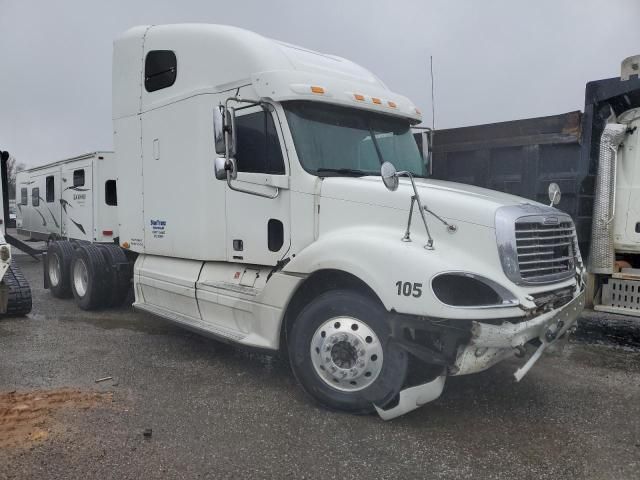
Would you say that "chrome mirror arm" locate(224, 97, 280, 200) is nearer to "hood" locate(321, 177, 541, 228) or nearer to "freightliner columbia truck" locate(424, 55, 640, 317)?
"hood" locate(321, 177, 541, 228)

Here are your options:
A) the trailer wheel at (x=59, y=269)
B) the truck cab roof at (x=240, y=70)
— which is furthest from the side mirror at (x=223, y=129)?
the trailer wheel at (x=59, y=269)

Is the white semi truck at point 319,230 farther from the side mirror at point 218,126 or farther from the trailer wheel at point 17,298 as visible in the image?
the trailer wheel at point 17,298

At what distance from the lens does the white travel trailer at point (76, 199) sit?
1046 cm

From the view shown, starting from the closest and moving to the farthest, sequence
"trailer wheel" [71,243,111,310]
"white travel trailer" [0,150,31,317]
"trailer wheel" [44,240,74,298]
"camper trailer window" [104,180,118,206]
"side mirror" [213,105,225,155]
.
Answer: "side mirror" [213,105,225,155] < "white travel trailer" [0,150,31,317] < "trailer wheel" [71,243,111,310] < "trailer wheel" [44,240,74,298] < "camper trailer window" [104,180,118,206]

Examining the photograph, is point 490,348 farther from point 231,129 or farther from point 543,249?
point 231,129

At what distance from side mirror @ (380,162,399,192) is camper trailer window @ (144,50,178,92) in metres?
3.07

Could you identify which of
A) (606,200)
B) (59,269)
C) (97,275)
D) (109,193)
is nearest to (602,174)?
(606,200)

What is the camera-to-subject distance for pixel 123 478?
128 inches

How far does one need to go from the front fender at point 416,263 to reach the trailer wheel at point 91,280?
16.2 ft

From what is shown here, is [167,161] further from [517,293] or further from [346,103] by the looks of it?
[517,293]

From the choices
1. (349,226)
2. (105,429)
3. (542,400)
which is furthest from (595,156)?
(105,429)

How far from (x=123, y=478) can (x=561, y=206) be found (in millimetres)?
5929

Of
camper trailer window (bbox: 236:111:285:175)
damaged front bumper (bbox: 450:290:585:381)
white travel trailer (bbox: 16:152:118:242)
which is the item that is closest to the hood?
camper trailer window (bbox: 236:111:285:175)

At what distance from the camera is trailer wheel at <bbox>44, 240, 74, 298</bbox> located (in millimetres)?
8977
